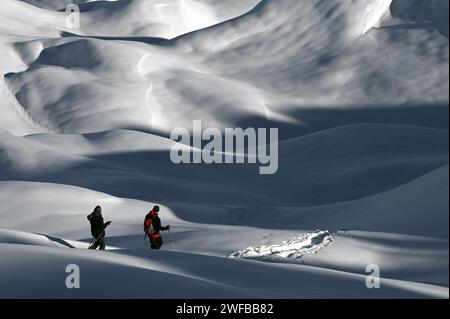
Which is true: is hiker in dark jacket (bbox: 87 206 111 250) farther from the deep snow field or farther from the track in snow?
the track in snow

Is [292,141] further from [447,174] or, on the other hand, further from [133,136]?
[447,174]

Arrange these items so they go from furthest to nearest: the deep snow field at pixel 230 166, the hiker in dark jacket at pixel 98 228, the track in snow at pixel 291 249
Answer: the track in snow at pixel 291 249
the hiker in dark jacket at pixel 98 228
the deep snow field at pixel 230 166

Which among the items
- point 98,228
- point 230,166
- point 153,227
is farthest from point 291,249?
point 230,166

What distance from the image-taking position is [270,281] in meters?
10.1

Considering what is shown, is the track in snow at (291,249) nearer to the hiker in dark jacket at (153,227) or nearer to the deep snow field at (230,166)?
the deep snow field at (230,166)

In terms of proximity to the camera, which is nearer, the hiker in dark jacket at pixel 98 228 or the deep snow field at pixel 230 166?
the deep snow field at pixel 230 166

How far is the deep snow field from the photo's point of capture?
10781mm

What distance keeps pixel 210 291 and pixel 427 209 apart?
25.3ft

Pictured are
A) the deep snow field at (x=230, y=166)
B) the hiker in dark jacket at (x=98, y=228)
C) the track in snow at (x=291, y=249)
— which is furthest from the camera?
the track in snow at (x=291, y=249)

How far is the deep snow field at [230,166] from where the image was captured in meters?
10.8

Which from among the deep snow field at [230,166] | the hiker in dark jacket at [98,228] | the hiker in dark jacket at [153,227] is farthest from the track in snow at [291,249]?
the hiker in dark jacket at [98,228]

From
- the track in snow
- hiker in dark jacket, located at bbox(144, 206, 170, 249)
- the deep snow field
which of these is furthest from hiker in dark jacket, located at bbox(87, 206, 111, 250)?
the track in snow

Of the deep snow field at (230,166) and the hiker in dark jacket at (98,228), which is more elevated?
the deep snow field at (230,166)

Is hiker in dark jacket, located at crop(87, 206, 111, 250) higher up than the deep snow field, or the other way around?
the deep snow field
